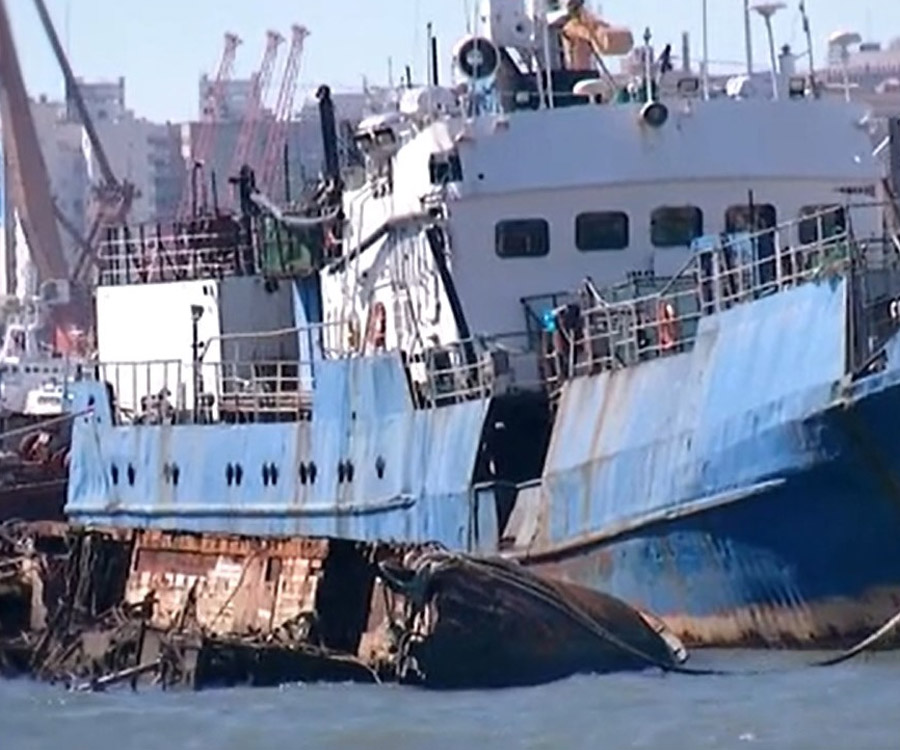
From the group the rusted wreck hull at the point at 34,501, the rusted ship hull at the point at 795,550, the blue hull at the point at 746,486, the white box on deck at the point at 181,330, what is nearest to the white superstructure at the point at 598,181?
the blue hull at the point at 746,486

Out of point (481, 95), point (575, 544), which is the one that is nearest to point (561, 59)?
point (481, 95)

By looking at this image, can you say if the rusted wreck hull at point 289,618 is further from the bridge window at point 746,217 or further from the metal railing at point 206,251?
the metal railing at point 206,251

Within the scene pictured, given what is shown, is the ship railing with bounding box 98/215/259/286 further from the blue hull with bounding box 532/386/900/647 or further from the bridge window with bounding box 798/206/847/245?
the blue hull with bounding box 532/386/900/647

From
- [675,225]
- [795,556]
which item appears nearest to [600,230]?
[675,225]

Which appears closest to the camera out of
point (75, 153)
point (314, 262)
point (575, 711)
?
point (575, 711)

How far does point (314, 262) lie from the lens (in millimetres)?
36375

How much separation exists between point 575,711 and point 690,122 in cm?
879

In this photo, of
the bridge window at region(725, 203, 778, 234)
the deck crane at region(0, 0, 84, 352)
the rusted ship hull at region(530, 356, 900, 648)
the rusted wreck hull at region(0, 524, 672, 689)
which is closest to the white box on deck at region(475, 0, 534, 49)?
the bridge window at region(725, 203, 778, 234)

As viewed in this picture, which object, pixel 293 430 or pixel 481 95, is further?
pixel 293 430

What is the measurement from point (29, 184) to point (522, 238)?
206 ft

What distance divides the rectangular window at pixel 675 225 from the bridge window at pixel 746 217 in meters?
0.27

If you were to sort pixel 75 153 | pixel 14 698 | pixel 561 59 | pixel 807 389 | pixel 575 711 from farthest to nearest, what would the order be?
1. pixel 75 153
2. pixel 561 59
3. pixel 14 698
4. pixel 807 389
5. pixel 575 711

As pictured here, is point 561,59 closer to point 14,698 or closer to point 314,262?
point 314,262

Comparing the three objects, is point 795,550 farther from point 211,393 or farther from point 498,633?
point 211,393
